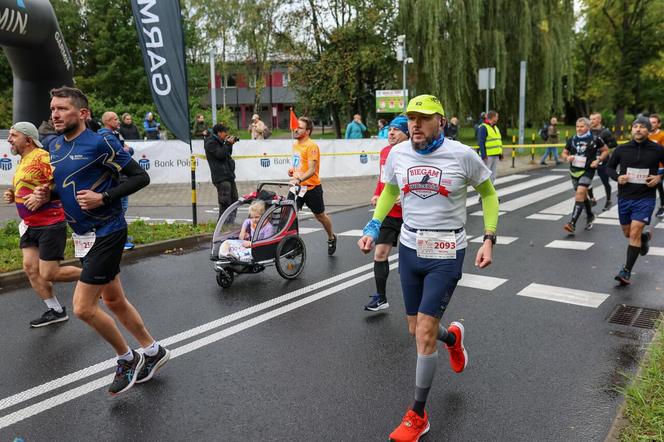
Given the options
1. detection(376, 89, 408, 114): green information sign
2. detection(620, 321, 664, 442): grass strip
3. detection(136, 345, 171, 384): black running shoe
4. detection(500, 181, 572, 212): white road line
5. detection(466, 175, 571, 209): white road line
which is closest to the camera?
detection(620, 321, 664, 442): grass strip

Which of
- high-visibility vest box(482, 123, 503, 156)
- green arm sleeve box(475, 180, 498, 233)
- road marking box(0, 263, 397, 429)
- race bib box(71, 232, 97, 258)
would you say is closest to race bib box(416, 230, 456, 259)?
green arm sleeve box(475, 180, 498, 233)

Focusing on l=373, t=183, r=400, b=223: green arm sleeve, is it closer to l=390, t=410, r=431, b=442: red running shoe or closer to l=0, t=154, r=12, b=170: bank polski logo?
l=390, t=410, r=431, b=442: red running shoe

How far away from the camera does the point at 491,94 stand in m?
29.1

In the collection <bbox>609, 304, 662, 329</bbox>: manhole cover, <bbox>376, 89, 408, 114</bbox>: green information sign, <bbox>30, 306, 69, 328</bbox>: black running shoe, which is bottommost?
<bbox>609, 304, 662, 329</bbox>: manhole cover

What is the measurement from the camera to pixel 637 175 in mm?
6883

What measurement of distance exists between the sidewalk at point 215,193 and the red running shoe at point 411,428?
34.8 ft

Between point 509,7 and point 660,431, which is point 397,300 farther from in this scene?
point 509,7

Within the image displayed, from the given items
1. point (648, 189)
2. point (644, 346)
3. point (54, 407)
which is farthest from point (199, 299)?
point (648, 189)

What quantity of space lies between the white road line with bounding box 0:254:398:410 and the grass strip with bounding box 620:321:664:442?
3.38m

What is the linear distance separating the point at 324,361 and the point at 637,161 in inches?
179

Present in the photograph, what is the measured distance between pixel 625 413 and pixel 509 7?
90.9ft

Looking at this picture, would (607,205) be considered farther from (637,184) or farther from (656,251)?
(637,184)

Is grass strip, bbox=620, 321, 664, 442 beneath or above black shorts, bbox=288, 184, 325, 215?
beneath

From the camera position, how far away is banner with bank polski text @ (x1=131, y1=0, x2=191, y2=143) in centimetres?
980
